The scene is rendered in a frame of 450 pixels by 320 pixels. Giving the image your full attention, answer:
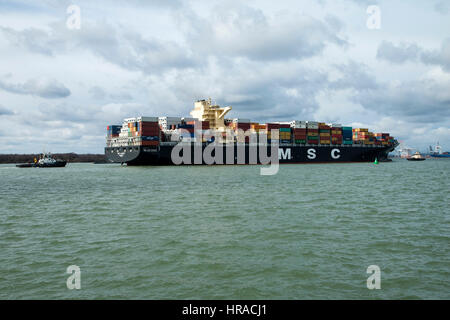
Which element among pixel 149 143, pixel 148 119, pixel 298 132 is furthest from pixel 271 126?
pixel 149 143

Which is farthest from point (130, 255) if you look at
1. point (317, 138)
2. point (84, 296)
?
point (317, 138)

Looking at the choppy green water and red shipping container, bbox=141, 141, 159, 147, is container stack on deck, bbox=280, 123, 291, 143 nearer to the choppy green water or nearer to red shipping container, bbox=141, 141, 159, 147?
red shipping container, bbox=141, 141, 159, 147

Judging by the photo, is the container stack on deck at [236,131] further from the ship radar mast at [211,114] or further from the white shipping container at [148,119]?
the ship radar mast at [211,114]

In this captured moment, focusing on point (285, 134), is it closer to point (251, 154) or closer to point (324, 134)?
point (251, 154)

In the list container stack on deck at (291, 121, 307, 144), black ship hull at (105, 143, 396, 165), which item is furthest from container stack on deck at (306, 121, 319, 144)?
black ship hull at (105, 143, 396, 165)

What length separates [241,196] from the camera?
23766 mm

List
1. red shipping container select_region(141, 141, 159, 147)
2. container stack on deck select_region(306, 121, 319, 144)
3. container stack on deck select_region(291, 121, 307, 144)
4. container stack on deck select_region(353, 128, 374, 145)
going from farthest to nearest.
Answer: container stack on deck select_region(353, 128, 374, 145) < container stack on deck select_region(306, 121, 319, 144) < container stack on deck select_region(291, 121, 307, 144) < red shipping container select_region(141, 141, 159, 147)

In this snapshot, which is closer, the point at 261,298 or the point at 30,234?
the point at 261,298

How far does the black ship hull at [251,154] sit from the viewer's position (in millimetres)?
65625

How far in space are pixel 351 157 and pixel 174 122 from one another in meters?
49.9

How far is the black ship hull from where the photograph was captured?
6562 centimetres

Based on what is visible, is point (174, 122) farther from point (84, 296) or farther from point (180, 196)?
point (84, 296)

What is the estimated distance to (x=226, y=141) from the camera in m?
71.8
